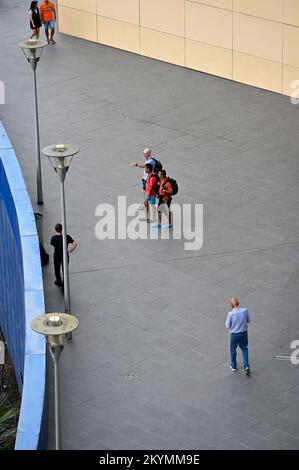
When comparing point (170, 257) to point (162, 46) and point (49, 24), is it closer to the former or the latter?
point (162, 46)

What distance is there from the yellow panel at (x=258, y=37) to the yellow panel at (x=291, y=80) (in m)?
0.34

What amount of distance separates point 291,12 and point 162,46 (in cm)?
460

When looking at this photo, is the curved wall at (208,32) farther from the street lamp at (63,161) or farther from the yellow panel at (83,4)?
the street lamp at (63,161)

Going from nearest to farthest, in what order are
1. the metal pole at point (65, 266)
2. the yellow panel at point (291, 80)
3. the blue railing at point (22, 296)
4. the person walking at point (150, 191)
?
the blue railing at point (22, 296) < the metal pole at point (65, 266) < the person walking at point (150, 191) < the yellow panel at point (291, 80)

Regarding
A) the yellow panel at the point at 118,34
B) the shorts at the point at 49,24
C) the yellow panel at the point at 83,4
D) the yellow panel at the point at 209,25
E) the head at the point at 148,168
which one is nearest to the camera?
the head at the point at 148,168

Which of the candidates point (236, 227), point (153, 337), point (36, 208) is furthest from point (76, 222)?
point (153, 337)

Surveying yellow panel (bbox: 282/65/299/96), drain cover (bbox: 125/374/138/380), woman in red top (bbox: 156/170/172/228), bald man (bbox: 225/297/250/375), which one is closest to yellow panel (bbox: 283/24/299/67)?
yellow panel (bbox: 282/65/299/96)

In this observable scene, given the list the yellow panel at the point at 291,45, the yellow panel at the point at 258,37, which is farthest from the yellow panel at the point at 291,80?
the yellow panel at the point at 258,37

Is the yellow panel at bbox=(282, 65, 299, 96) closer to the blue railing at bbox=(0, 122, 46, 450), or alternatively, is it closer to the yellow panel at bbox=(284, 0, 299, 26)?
the yellow panel at bbox=(284, 0, 299, 26)

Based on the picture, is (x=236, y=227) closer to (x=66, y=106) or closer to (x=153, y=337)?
(x=153, y=337)

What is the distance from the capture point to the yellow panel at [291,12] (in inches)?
1062

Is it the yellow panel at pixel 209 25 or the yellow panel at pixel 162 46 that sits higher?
the yellow panel at pixel 209 25

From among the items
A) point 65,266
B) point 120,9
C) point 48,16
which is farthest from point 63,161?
point 48,16

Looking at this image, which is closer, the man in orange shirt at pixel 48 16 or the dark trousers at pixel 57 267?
the dark trousers at pixel 57 267
